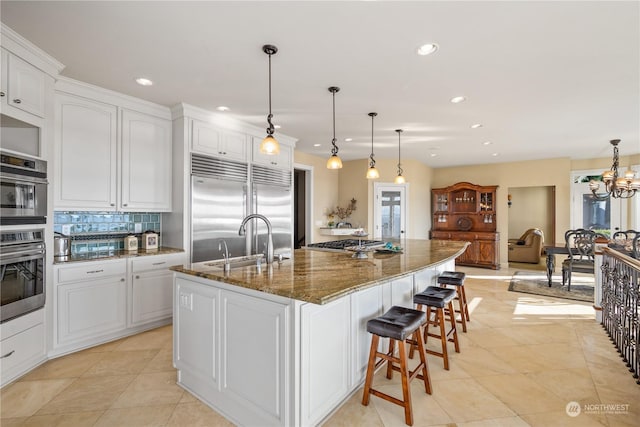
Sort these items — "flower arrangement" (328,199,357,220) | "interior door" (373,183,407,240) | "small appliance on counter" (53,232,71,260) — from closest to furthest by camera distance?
"small appliance on counter" (53,232,71,260) → "interior door" (373,183,407,240) → "flower arrangement" (328,199,357,220)

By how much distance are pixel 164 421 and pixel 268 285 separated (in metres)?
1.17

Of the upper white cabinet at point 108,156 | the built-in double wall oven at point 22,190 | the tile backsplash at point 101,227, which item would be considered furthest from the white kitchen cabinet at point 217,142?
the built-in double wall oven at point 22,190

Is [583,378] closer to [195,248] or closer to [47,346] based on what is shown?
[195,248]

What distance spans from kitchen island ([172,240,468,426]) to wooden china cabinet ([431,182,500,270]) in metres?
5.86

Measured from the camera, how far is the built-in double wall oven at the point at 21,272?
2.26 m

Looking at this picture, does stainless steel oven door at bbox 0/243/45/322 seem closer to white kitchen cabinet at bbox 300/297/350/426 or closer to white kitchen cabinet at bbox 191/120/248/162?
white kitchen cabinet at bbox 191/120/248/162

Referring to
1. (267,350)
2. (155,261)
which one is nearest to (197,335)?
(267,350)

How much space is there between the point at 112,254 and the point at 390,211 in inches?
214

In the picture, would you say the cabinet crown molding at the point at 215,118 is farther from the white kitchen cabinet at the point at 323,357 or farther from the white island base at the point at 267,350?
the white kitchen cabinet at the point at 323,357

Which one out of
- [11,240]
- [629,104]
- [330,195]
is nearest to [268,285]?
[11,240]

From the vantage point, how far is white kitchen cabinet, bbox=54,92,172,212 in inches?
118

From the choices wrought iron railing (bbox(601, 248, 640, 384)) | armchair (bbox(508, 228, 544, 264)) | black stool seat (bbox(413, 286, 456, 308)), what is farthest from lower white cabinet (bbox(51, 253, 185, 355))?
armchair (bbox(508, 228, 544, 264))

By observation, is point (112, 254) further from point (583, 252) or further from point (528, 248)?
point (528, 248)

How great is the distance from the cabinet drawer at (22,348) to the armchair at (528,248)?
9.49m
